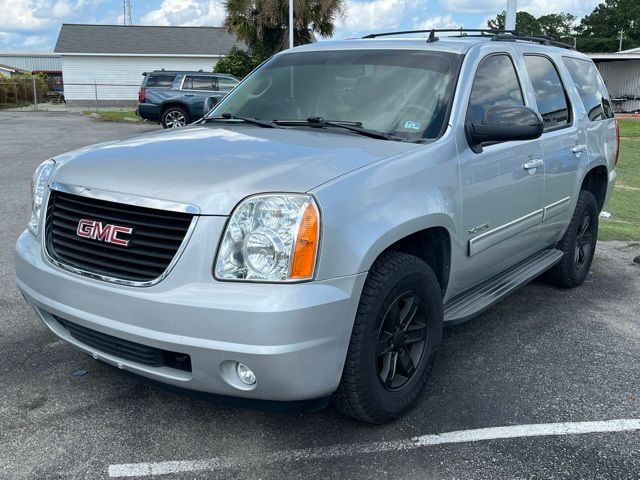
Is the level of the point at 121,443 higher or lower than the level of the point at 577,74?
lower

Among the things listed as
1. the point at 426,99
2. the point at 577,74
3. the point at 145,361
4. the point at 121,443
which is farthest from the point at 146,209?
the point at 577,74

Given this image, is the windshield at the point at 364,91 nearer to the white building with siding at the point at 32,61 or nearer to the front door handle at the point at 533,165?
the front door handle at the point at 533,165

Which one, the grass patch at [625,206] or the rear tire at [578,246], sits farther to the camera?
the grass patch at [625,206]

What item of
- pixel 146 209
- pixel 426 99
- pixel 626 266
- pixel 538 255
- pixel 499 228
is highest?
pixel 426 99

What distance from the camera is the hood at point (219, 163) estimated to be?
2753 mm

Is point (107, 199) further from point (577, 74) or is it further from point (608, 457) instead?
point (577, 74)

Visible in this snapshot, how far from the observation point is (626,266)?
6492mm

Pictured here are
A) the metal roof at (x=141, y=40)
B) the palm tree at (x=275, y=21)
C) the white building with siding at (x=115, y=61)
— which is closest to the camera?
the palm tree at (x=275, y=21)

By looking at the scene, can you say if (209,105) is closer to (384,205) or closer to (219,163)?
(219,163)

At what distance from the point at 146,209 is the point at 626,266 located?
5.27 meters

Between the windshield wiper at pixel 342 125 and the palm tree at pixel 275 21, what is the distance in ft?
75.1

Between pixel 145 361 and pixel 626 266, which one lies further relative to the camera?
pixel 626 266

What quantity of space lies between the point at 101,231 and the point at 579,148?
3.68 m

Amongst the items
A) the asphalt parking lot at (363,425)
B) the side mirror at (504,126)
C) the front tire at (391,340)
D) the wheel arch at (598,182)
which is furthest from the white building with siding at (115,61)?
the front tire at (391,340)
